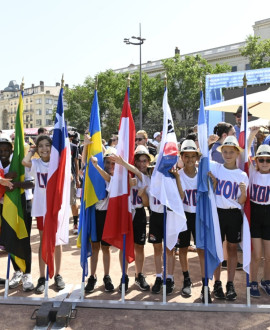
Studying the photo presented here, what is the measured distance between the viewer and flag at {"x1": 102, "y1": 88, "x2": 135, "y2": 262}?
4664 millimetres

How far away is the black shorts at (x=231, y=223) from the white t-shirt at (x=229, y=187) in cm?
7

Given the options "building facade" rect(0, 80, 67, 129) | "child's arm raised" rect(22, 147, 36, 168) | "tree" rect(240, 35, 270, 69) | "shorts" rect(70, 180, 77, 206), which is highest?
"building facade" rect(0, 80, 67, 129)

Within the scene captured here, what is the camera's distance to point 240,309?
429 cm

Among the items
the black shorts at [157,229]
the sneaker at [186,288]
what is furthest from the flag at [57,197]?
the sneaker at [186,288]

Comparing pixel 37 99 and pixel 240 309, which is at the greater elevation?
pixel 37 99

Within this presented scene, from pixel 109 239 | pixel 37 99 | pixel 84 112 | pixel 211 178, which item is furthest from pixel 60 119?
pixel 37 99

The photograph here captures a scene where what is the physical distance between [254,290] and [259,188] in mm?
1295

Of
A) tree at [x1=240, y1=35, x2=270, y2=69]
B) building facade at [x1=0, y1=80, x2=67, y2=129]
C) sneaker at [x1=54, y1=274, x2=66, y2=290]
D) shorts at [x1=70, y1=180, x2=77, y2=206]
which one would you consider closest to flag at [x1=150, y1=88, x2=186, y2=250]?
sneaker at [x1=54, y1=274, x2=66, y2=290]

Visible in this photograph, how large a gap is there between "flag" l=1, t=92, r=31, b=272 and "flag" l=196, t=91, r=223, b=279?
2.23 meters

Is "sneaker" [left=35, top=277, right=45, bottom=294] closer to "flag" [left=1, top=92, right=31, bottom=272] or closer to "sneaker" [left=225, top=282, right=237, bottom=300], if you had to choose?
"flag" [left=1, top=92, right=31, bottom=272]

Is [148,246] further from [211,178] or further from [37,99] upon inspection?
[37,99]

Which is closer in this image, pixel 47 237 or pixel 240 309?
pixel 240 309

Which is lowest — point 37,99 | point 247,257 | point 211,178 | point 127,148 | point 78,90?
point 247,257

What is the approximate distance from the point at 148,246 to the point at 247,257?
2946mm
